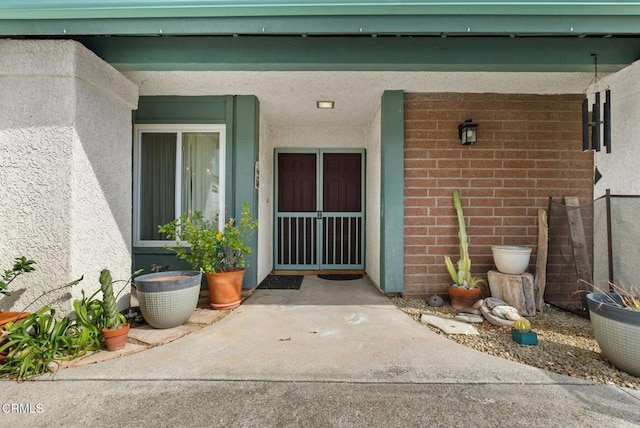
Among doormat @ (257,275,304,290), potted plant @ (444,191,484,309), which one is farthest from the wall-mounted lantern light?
doormat @ (257,275,304,290)

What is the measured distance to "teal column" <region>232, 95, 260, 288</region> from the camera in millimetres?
3580

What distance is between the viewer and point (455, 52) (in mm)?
2592

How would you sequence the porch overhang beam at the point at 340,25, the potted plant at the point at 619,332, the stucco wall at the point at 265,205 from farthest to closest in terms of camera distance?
the stucco wall at the point at 265,205 → the porch overhang beam at the point at 340,25 → the potted plant at the point at 619,332

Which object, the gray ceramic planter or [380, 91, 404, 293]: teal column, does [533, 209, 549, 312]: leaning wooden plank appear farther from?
the gray ceramic planter

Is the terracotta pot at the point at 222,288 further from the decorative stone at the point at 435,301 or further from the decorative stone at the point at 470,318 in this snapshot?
the decorative stone at the point at 470,318

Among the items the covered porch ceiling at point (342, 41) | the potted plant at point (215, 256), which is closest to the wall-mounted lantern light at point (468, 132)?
the covered porch ceiling at point (342, 41)

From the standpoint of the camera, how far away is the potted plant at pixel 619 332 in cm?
180

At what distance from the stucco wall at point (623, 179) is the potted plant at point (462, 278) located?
1.20 meters

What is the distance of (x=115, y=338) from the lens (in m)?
2.12

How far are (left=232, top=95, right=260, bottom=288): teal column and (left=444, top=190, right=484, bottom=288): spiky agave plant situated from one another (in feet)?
7.98

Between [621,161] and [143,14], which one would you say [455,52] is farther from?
[143,14]

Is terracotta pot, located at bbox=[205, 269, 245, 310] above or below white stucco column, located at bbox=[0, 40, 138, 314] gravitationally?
below

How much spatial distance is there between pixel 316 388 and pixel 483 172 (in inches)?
124

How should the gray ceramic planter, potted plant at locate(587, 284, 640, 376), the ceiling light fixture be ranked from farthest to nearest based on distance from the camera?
1. the ceiling light fixture
2. the gray ceramic planter
3. potted plant at locate(587, 284, 640, 376)
